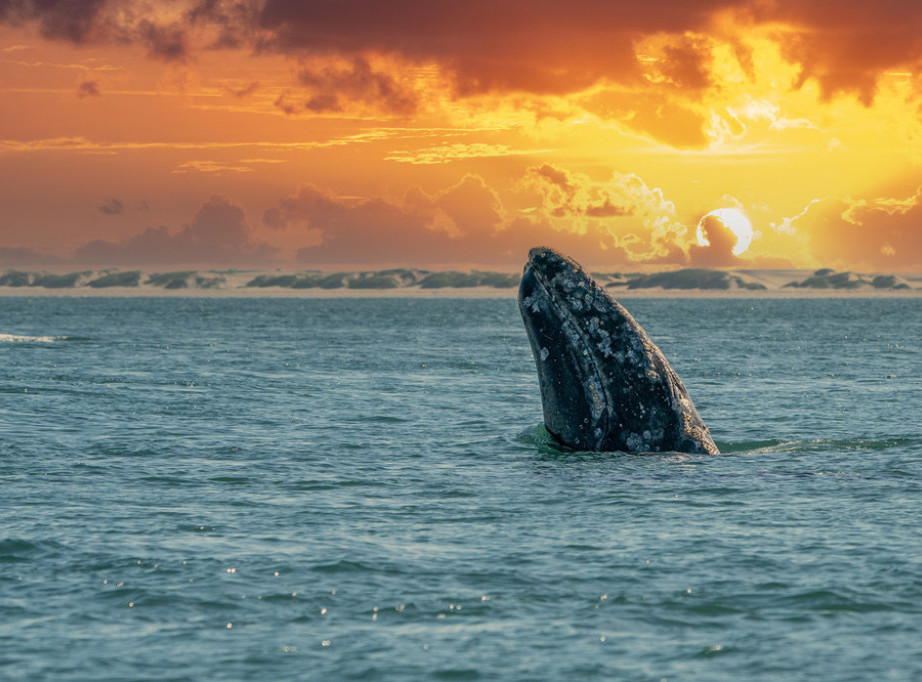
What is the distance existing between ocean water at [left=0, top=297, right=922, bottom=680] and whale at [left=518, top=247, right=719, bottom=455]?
0.44 meters

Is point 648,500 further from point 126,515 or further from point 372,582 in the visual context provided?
point 126,515

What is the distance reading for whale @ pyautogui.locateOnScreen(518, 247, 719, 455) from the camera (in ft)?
48.5

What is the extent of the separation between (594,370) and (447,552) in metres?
4.82

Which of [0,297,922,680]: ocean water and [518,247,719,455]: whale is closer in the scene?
[0,297,922,680]: ocean water

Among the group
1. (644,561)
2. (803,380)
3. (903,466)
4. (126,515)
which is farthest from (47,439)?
(803,380)

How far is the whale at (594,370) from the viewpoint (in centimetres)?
1480

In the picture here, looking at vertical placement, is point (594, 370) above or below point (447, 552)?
above

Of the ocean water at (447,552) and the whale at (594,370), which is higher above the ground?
the whale at (594,370)

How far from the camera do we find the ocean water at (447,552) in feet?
25.9

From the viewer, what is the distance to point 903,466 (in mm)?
16016

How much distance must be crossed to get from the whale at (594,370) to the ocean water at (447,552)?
0.44 meters

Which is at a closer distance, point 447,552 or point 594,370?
point 447,552

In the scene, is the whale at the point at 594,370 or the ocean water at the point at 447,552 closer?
the ocean water at the point at 447,552

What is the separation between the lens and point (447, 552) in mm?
10641
